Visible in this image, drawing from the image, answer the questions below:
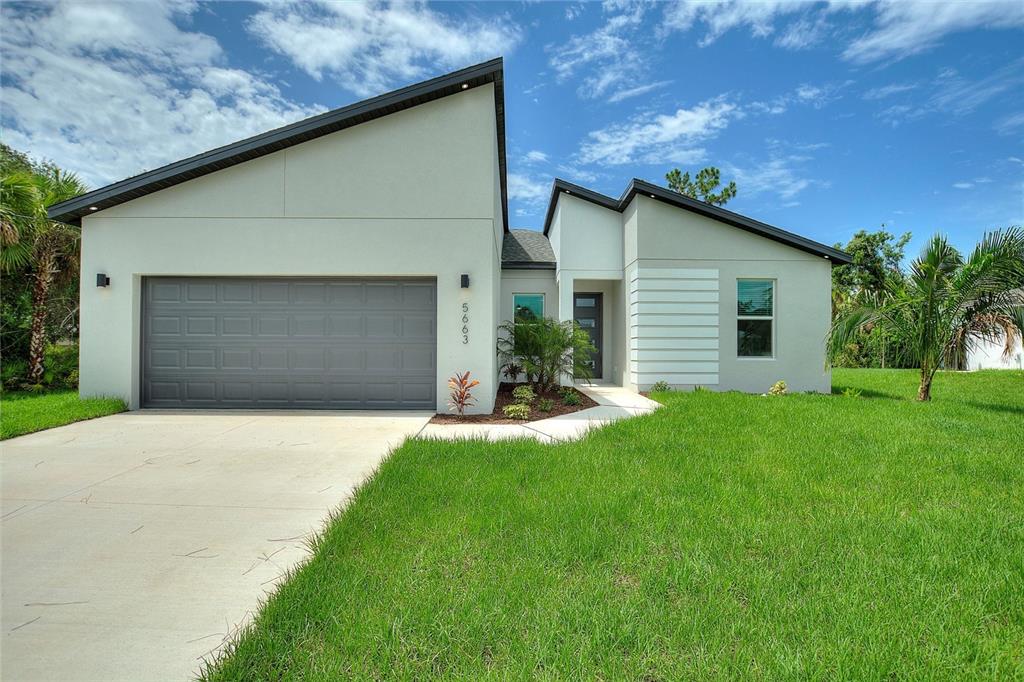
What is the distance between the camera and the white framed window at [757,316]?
1010 centimetres

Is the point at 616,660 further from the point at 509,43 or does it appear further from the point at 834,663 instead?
the point at 509,43

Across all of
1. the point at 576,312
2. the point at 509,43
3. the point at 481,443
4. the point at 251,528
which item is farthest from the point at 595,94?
the point at 251,528

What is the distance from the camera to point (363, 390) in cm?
762

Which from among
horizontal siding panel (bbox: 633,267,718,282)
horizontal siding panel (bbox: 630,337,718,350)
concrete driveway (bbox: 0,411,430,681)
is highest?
horizontal siding panel (bbox: 633,267,718,282)

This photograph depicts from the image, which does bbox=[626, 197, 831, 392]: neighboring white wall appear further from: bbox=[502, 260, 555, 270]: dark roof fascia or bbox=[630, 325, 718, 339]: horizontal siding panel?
bbox=[502, 260, 555, 270]: dark roof fascia

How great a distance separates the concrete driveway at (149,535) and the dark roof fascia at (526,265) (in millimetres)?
7226

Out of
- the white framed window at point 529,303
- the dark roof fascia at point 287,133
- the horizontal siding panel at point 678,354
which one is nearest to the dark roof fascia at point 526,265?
the white framed window at point 529,303

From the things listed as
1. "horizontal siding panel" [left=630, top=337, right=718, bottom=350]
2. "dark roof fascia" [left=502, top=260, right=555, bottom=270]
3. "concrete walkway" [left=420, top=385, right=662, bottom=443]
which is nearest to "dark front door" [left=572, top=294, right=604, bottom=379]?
"dark roof fascia" [left=502, top=260, right=555, bottom=270]

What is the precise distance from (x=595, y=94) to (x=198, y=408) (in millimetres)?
12854

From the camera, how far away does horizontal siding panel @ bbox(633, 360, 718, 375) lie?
391 inches

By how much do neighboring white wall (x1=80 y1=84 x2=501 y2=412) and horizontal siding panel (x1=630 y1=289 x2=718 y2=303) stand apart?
423 centimetres

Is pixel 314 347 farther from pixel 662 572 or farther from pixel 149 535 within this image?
pixel 662 572

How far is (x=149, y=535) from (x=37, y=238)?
35.2ft

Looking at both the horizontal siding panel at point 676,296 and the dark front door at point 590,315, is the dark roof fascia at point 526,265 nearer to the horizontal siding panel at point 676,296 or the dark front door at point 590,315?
the dark front door at point 590,315
